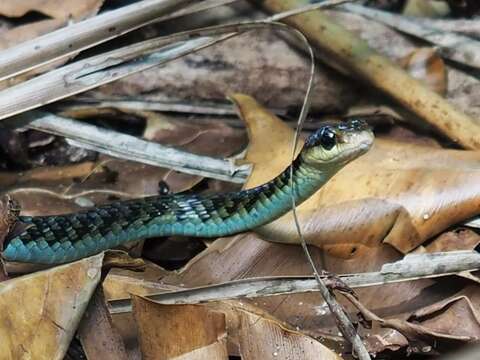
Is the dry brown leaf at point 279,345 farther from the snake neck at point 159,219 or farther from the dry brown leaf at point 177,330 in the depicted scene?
the snake neck at point 159,219

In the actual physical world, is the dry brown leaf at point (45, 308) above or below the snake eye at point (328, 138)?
below

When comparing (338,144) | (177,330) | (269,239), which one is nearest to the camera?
(177,330)

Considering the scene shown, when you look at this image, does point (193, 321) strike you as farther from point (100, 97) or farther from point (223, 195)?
point (100, 97)

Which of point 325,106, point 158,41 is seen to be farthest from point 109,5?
point 325,106

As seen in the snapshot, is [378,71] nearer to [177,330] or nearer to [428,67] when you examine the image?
[428,67]

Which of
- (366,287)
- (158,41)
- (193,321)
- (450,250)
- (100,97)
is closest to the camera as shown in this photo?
(193,321)

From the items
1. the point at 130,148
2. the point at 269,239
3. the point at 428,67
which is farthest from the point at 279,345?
the point at 428,67

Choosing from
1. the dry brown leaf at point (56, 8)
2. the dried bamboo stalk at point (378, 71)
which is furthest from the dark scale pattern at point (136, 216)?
the dry brown leaf at point (56, 8)
